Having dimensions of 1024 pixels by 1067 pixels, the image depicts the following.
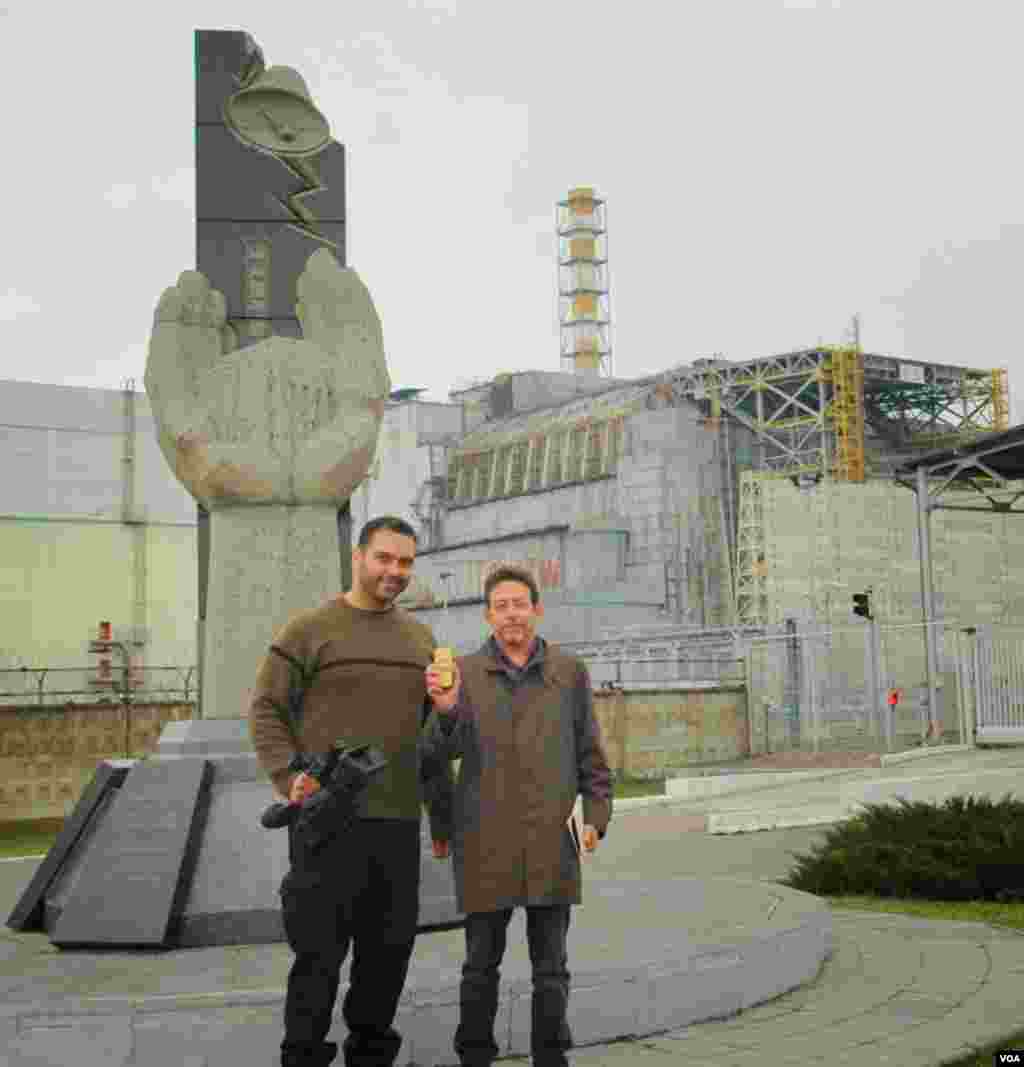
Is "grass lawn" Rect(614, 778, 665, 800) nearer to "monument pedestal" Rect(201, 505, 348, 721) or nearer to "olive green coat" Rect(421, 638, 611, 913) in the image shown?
"monument pedestal" Rect(201, 505, 348, 721)

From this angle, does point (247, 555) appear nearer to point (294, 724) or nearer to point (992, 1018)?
point (294, 724)

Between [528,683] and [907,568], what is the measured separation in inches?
1607

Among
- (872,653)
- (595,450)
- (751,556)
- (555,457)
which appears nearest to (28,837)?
(872,653)

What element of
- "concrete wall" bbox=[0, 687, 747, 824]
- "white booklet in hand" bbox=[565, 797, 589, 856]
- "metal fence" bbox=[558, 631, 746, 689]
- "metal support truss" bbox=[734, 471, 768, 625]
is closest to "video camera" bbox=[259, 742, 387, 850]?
"white booklet in hand" bbox=[565, 797, 589, 856]

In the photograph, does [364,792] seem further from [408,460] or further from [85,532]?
[408,460]

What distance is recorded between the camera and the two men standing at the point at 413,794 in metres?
4.75

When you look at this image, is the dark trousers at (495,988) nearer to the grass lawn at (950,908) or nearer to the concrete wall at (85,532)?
the grass lawn at (950,908)

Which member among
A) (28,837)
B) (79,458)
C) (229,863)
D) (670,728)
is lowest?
(28,837)

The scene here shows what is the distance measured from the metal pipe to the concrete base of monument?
20.5 meters

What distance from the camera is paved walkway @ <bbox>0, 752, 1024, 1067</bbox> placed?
17.4 ft

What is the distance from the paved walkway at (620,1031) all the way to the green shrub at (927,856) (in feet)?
4.73

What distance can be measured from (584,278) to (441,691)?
6765 cm

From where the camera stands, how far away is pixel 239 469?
26.4 ft

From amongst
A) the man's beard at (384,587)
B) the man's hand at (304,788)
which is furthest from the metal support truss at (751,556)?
the man's hand at (304,788)
